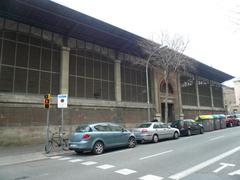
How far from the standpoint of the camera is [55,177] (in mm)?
7387

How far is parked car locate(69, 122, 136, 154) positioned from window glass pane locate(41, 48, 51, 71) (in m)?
8.78

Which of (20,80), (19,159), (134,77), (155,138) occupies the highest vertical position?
(134,77)

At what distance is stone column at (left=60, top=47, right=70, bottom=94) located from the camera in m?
20.3

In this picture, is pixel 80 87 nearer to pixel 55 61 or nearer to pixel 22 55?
pixel 55 61

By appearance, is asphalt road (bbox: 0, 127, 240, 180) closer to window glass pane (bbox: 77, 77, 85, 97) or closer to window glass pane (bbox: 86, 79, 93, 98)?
window glass pane (bbox: 77, 77, 85, 97)

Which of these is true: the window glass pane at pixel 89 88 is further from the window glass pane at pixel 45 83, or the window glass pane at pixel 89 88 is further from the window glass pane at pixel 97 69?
the window glass pane at pixel 45 83

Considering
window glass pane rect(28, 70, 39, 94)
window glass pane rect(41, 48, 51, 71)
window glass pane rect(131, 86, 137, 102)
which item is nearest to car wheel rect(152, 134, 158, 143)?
window glass pane rect(131, 86, 137, 102)

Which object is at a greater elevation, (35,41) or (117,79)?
(35,41)

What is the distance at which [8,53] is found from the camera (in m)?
17.6

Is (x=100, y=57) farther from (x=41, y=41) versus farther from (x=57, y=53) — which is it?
(x=41, y=41)

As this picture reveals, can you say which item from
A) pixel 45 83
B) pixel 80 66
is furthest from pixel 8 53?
pixel 80 66

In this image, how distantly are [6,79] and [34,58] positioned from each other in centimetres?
294

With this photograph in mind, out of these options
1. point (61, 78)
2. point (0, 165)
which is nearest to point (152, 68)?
point (61, 78)

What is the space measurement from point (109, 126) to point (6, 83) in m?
9.11
